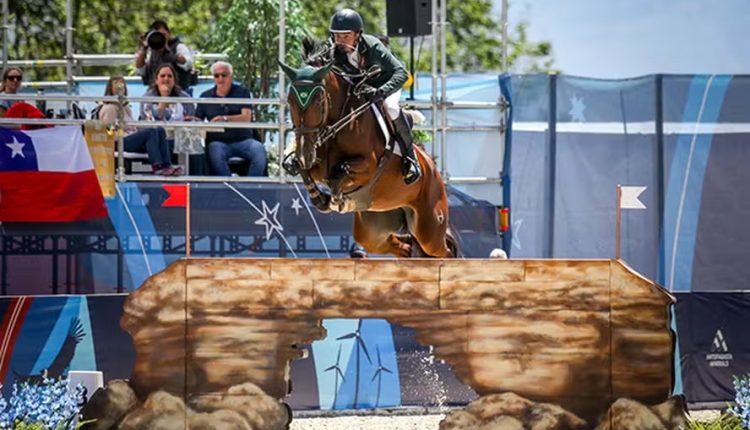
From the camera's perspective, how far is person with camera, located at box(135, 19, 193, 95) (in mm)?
12867

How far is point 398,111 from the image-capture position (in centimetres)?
1038

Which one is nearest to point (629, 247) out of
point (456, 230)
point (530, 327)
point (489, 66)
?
point (456, 230)

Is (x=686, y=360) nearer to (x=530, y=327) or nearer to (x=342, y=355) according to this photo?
(x=342, y=355)

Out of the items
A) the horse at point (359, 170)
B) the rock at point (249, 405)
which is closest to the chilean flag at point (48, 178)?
the horse at point (359, 170)

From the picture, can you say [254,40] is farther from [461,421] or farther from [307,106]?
[461,421]

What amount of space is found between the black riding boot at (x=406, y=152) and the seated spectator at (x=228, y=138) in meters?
2.33

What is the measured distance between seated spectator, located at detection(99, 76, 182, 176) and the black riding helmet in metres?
3.33

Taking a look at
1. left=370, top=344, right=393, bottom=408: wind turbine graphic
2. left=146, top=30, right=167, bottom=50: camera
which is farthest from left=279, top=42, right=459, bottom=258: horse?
left=146, top=30, right=167, bottom=50: camera

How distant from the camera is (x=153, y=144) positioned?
12320 mm

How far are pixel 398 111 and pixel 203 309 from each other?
3.30 meters

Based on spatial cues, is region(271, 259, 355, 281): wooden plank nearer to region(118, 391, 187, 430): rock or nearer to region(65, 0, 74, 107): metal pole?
region(118, 391, 187, 430): rock

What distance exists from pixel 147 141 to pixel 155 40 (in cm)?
113

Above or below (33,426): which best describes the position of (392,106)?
above

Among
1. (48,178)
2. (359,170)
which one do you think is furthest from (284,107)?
(359,170)
